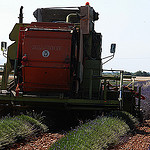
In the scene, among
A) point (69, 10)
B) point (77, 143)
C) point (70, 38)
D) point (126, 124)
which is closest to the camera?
point (77, 143)

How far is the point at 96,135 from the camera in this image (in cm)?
616

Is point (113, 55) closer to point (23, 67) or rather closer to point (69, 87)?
point (69, 87)

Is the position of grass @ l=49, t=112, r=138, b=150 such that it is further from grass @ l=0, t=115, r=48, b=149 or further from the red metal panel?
the red metal panel

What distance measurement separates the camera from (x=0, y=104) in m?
8.93

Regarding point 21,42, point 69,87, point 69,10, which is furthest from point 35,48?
point 69,10

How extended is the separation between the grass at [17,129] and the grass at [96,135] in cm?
118

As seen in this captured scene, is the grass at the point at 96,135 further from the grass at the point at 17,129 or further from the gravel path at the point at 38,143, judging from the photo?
the grass at the point at 17,129

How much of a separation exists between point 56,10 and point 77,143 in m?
7.00

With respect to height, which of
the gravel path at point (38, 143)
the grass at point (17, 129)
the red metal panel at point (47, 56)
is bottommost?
the gravel path at point (38, 143)

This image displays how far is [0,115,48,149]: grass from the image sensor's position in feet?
20.7

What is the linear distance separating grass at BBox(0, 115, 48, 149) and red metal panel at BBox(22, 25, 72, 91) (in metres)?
1.49

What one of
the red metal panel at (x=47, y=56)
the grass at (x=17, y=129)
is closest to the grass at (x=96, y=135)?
the grass at (x=17, y=129)

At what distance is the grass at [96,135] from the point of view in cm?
523

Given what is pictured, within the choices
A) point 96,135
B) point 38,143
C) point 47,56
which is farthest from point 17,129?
point 47,56
